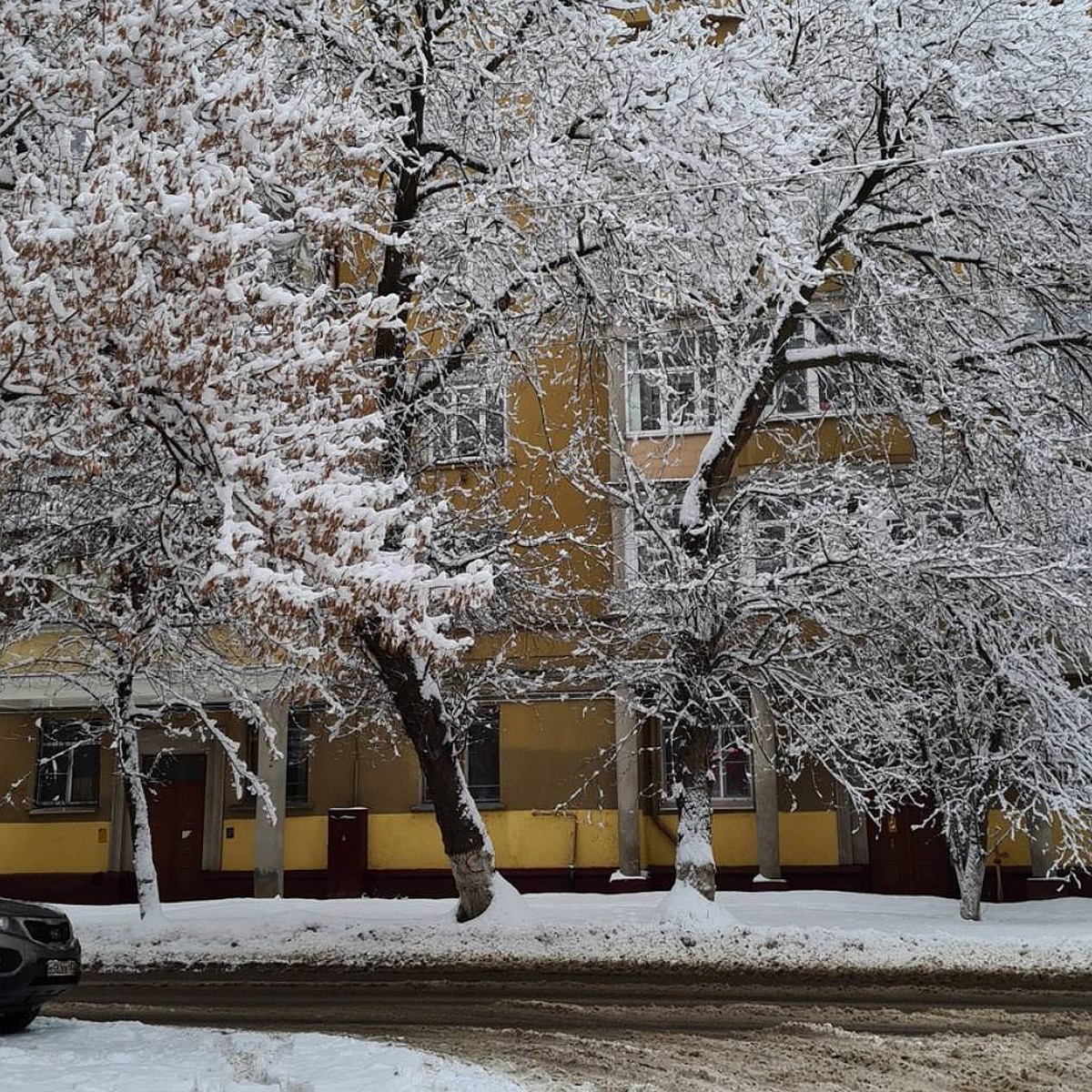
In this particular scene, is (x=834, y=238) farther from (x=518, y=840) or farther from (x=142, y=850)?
(x=518, y=840)

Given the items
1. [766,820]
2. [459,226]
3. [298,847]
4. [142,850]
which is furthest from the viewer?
[298,847]

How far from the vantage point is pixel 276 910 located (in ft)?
60.9

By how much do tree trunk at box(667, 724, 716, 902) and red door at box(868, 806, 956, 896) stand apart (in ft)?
22.3

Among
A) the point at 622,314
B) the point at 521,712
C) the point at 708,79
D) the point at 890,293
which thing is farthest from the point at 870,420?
the point at 521,712

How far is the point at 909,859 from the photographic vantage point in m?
21.0

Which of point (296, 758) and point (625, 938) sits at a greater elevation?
point (296, 758)

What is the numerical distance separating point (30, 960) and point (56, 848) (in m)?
14.8

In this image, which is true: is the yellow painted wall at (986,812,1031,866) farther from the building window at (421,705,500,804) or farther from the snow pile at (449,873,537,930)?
the snow pile at (449,873,537,930)

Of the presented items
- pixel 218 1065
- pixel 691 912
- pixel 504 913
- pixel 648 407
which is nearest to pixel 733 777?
pixel 648 407

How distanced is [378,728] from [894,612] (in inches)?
414

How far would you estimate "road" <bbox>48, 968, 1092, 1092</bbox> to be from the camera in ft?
25.1

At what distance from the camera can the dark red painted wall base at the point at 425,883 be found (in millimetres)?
20562

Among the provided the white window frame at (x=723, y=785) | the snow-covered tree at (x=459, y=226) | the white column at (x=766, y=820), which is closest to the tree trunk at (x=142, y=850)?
the snow-covered tree at (x=459, y=226)

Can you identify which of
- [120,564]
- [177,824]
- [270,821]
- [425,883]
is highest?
[120,564]
